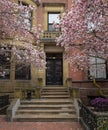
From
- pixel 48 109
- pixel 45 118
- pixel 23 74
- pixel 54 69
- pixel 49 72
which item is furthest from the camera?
Result: pixel 54 69

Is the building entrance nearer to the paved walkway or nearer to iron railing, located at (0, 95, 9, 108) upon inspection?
iron railing, located at (0, 95, 9, 108)

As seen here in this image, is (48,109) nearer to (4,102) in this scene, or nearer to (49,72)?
(4,102)

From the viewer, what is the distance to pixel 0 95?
17172mm

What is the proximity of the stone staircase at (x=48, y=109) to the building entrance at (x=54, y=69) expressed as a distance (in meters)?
4.34

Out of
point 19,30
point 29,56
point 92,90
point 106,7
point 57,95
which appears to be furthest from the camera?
point 92,90

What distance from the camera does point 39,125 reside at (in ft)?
39.5

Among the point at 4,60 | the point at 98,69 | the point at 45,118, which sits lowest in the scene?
the point at 45,118

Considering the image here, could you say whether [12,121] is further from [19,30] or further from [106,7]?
[106,7]

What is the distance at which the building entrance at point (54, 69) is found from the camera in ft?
69.8

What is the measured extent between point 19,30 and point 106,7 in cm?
391

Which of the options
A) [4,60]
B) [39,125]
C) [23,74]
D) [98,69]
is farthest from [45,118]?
[98,69]

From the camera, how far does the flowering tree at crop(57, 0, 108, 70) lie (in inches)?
349

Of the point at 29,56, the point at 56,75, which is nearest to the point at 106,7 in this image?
the point at 29,56

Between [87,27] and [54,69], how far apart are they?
1217 centimetres
